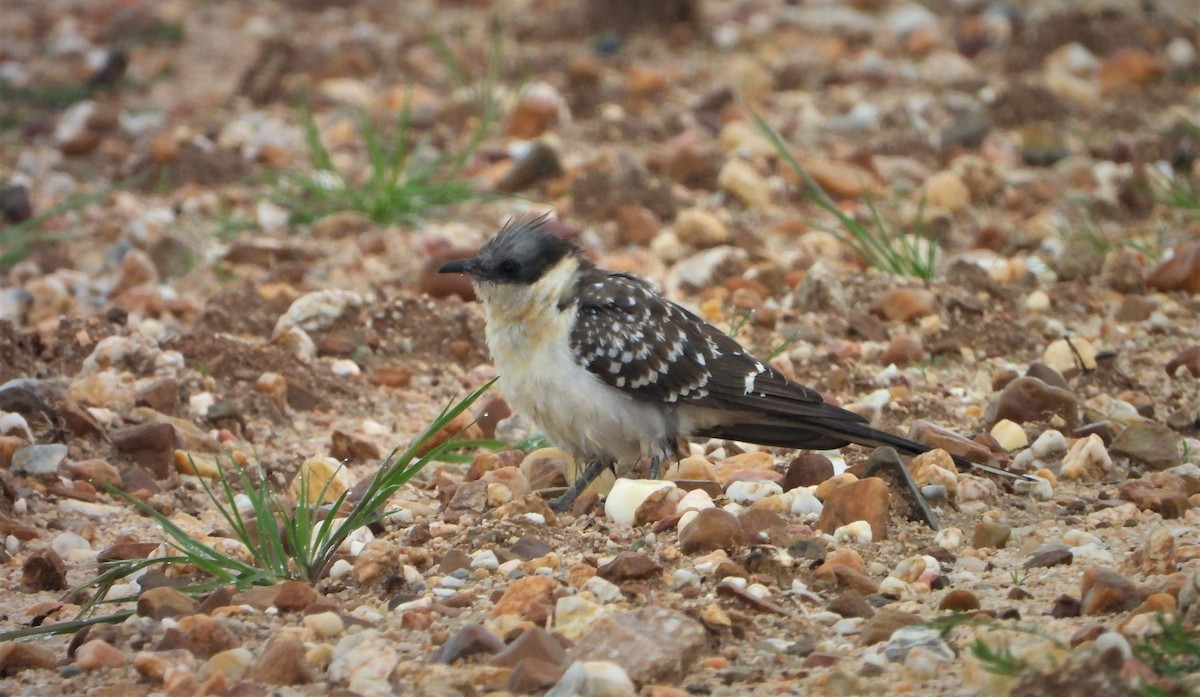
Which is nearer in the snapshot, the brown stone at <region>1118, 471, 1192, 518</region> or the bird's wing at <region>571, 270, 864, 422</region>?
the brown stone at <region>1118, 471, 1192, 518</region>

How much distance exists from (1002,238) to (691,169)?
Answer: 1.77 meters

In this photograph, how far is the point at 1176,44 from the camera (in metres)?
10.6

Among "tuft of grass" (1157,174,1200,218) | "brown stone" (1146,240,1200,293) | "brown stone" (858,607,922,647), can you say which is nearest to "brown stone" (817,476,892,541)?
"brown stone" (858,607,922,647)

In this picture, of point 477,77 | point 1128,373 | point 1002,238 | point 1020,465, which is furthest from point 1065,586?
point 477,77

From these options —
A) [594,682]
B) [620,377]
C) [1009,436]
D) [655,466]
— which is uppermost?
[594,682]

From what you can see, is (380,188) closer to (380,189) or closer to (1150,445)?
(380,189)

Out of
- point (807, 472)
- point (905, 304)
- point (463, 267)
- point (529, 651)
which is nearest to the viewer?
point (529, 651)

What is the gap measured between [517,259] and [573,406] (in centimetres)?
62

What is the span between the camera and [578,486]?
5.25m

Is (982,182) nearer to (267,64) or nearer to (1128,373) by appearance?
(1128,373)

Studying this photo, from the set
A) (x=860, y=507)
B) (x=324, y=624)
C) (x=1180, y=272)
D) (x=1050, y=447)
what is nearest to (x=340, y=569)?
(x=324, y=624)

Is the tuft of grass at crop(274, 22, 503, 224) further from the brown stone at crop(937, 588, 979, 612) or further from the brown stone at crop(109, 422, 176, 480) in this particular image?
the brown stone at crop(937, 588, 979, 612)

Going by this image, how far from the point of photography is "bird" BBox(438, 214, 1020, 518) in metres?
5.27

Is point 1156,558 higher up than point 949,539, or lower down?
higher up
